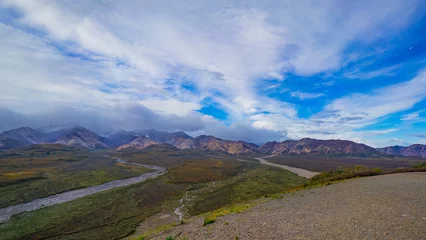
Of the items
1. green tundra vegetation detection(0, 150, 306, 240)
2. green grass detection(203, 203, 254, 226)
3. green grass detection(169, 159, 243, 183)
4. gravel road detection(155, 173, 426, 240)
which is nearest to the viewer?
gravel road detection(155, 173, 426, 240)

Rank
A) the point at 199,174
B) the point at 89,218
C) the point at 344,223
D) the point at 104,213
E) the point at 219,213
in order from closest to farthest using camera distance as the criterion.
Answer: the point at 344,223
the point at 219,213
the point at 89,218
the point at 104,213
the point at 199,174

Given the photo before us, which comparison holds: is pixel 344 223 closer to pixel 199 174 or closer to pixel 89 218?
pixel 89 218

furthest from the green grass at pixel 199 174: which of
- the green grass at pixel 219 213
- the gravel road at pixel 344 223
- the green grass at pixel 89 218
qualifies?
the gravel road at pixel 344 223

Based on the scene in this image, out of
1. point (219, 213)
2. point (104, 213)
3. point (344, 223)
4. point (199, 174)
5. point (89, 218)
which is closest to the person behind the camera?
point (344, 223)

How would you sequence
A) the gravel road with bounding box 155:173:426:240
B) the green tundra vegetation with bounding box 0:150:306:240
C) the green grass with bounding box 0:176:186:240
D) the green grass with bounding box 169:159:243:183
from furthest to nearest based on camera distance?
the green grass with bounding box 169:159:243:183 < the green tundra vegetation with bounding box 0:150:306:240 < the green grass with bounding box 0:176:186:240 < the gravel road with bounding box 155:173:426:240

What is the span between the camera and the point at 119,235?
24344 millimetres

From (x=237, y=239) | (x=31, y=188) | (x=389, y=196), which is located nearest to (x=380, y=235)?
(x=237, y=239)

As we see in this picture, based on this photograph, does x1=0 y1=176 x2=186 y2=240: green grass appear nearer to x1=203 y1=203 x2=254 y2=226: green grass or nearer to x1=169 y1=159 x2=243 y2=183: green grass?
x1=203 y1=203 x2=254 y2=226: green grass

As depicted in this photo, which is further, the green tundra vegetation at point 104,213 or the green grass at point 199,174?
the green grass at point 199,174

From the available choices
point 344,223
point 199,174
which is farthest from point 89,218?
point 199,174

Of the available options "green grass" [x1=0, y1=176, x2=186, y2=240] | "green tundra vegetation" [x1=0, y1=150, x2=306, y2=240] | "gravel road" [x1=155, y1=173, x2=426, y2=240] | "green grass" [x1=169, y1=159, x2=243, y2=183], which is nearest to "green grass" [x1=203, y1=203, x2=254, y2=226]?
"gravel road" [x1=155, y1=173, x2=426, y2=240]

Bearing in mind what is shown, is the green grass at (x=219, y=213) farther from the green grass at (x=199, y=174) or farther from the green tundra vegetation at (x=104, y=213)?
the green grass at (x=199, y=174)

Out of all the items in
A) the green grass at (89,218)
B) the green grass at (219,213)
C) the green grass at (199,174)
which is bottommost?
the green grass at (89,218)

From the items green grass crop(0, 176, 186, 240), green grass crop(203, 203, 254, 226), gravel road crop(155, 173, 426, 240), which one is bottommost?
green grass crop(0, 176, 186, 240)
